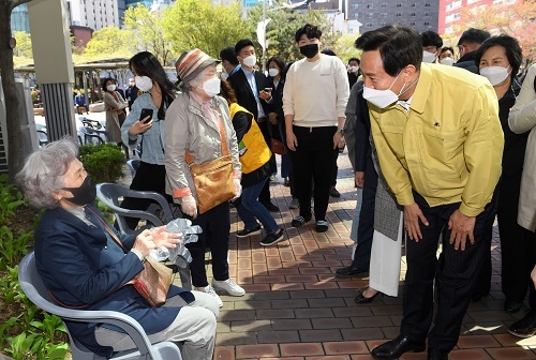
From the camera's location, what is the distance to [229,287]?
396cm

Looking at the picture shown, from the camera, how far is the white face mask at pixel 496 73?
3244mm

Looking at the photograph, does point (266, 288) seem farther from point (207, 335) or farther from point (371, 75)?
point (371, 75)

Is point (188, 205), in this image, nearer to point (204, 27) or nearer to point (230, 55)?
point (230, 55)

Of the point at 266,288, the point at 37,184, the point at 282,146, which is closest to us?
the point at 37,184

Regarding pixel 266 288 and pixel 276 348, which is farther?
pixel 266 288

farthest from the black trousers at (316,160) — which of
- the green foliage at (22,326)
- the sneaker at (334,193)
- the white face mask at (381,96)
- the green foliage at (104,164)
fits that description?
the green foliage at (104,164)

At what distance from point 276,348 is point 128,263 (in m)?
1.36

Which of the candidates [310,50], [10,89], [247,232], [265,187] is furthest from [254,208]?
[10,89]

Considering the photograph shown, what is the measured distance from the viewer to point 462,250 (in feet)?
8.89

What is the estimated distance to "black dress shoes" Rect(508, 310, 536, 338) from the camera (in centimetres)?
323

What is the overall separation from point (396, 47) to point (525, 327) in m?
2.11

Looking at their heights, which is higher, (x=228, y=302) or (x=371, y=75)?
(x=371, y=75)

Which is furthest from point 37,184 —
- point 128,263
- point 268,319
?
point 268,319

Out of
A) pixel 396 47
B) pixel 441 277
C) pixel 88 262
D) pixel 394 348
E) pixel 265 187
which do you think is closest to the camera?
pixel 88 262
